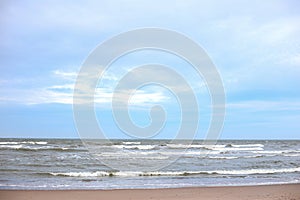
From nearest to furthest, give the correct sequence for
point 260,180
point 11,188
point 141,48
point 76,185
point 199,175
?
point 141,48 < point 11,188 < point 76,185 < point 260,180 < point 199,175

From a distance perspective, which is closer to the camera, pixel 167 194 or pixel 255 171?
pixel 167 194

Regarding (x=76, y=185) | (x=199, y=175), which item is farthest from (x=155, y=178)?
(x=76, y=185)

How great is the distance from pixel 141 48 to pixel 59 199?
15.1ft

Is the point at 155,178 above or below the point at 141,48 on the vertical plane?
below

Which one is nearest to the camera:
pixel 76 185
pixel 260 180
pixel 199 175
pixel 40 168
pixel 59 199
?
pixel 59 199

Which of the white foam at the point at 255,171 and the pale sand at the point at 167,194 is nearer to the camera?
the pale sand at the point at 167,194

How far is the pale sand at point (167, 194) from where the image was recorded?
33.1 ft

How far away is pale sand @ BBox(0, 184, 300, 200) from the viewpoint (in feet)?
33.1

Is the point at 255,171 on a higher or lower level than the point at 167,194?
higher

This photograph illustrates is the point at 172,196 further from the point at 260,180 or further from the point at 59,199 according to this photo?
the point at 260,180

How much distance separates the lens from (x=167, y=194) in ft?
35.3

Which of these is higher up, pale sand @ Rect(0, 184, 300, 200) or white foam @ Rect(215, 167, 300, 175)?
white foam @ Rect(215, 167, 300, 175)

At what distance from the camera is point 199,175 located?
54.1ft

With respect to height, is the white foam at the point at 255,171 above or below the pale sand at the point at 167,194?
above
